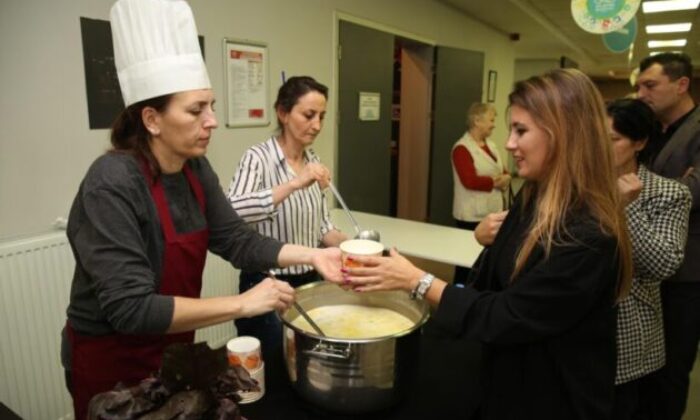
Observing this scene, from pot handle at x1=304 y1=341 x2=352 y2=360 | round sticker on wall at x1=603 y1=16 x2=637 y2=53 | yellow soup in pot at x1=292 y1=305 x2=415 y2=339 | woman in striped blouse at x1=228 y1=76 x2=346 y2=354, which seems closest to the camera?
pot handle at x1=304 y1=341 x2=352 y2=360

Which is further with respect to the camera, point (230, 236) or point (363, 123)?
point (363, 123)

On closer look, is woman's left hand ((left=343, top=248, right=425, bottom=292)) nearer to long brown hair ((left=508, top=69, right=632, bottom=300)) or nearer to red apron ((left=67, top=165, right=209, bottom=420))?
long brown hair ((left=508, top=69, right=632, bottom=300))

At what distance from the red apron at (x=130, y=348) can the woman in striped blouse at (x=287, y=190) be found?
1.59 ft

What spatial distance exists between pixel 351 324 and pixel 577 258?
21.5 inches

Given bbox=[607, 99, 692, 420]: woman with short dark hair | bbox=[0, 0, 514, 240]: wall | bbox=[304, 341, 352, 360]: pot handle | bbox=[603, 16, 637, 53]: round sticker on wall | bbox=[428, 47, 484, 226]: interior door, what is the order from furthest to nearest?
1. bbox=[428, 47, 484, 226]: interior door
2. bbox=[603, 16, 637, 53]: round sticker on wall
3. bbox=[0, 0, 514, 240]: wall
4. bbox=[607, 99, 692, 420]: woman with short dark hair
5. bbox=[304, 341, 352, 360]: pot handle

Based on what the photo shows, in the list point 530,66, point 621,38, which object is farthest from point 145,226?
point 530,66

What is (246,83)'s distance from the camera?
8.70ft

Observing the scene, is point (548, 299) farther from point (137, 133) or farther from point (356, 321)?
point (137, 133)

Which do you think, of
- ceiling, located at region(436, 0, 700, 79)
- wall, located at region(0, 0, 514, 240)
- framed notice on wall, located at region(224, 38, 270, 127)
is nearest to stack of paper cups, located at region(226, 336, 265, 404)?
wall, located at region(0, 0, 514, 240)

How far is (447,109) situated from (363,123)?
1476 mm

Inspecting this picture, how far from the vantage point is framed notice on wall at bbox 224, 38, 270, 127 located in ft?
8.36

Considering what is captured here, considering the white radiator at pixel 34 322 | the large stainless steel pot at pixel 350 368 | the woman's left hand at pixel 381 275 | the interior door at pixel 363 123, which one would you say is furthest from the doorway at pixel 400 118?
the large stainless steel pot at pixel 350 368

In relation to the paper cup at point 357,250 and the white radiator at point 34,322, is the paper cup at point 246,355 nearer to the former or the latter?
the paper cup at point 357,250

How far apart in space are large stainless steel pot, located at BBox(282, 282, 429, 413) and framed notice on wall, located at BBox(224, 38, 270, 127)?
1.85m
